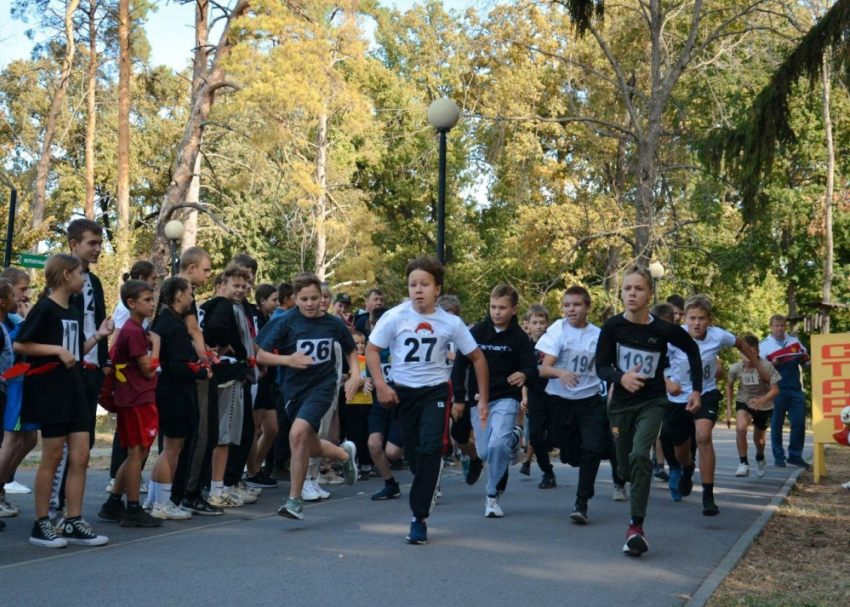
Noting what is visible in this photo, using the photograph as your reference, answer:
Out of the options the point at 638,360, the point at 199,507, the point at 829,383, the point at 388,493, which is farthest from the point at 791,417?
the point at 199,507

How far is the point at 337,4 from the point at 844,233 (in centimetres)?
2276

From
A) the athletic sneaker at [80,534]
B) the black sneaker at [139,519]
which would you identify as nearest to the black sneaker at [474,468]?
the black sneaker at [139,519]

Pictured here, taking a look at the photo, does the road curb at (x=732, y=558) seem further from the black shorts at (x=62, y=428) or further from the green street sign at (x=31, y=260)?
the green street sign at (x=31, y=260)

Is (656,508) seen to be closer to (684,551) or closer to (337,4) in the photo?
(684,551)

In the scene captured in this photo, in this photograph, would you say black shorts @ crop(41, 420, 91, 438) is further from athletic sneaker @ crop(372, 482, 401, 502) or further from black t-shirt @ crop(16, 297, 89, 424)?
athletic sneaker @ crop(372, 482, 401, 502)

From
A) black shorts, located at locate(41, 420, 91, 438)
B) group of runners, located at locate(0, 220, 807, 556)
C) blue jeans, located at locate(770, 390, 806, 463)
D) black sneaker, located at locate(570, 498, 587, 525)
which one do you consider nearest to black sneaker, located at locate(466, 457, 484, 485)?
group of runners, located at locate(0, 220, 807, 556)

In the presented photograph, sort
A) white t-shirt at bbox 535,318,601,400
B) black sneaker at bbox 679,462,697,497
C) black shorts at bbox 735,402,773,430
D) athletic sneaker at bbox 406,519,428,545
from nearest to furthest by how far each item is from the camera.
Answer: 1. athletic sneaker at bbox 406,519,428,545
2. white t-shirt at bbox 535,318,601,400
3. black sneaker at bbox 679,462,697,497
4. black shorts at bbox 735,402,773,430

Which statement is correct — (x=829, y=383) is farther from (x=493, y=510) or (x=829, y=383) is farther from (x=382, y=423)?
(x=493, y=510)

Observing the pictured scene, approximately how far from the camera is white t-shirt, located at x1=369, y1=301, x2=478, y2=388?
802 centimetres

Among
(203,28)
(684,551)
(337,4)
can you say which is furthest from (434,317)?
(337,4)

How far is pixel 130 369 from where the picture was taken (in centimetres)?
809

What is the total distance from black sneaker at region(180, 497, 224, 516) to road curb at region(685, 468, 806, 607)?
4133 millimetres

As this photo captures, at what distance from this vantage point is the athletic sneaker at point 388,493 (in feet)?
34.5

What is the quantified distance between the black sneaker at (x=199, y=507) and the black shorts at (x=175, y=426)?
0.81 meters
